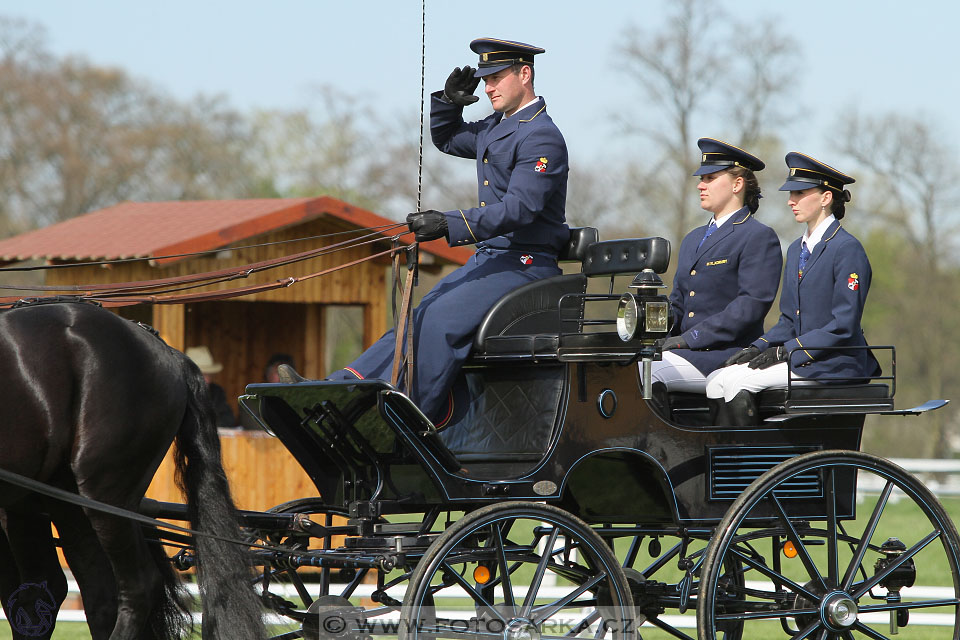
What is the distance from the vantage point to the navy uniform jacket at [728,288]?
209 inches

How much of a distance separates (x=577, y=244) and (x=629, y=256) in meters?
0.38

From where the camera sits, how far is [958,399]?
27391 mm

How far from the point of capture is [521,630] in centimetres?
434

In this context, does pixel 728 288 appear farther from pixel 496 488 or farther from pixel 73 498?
pixel 73 498

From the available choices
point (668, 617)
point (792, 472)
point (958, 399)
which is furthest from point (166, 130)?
point (792, 472)

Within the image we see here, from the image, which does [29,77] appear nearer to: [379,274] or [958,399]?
[379,274]

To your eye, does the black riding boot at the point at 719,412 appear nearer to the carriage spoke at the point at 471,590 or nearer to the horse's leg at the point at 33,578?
the carriage spoke at the point at 471,590

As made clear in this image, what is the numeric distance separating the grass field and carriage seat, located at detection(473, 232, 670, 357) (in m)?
2.93

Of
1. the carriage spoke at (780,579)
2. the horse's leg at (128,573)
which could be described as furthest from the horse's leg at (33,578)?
the carriage spoke at (780,579)

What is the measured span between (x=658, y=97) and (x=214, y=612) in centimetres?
2219

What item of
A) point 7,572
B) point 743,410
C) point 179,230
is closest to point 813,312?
point 743,410

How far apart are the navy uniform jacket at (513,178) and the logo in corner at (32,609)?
2191mm

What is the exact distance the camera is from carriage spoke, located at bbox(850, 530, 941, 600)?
4.91 m

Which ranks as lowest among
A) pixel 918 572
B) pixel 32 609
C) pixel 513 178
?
pixel 918 572
